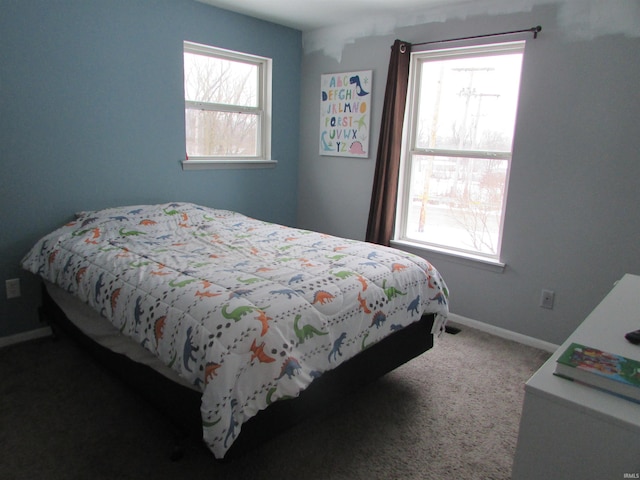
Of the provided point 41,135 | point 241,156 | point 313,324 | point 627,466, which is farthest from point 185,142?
point 627,466

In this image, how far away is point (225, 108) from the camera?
3701mm

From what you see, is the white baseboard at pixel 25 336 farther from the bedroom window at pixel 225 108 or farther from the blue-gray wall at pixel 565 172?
the blue-gray wall at pixel 565 172

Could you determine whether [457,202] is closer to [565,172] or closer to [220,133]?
[565,172]

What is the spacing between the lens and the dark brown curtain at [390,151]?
3.38 m

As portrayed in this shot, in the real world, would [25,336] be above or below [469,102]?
below

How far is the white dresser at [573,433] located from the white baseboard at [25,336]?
2.89 metres

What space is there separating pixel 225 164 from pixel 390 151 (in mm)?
1364

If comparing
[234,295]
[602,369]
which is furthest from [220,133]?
[602,369]

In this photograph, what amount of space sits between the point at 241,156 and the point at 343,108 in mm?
989

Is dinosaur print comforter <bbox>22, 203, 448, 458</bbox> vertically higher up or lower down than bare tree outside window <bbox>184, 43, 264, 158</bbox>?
lower down

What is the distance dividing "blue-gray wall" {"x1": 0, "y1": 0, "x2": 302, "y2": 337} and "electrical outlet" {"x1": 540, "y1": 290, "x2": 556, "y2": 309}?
2.58 metres

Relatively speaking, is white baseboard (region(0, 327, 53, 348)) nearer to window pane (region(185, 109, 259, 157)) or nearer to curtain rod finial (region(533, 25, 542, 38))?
window pane (region(185, 109, 259, 157))

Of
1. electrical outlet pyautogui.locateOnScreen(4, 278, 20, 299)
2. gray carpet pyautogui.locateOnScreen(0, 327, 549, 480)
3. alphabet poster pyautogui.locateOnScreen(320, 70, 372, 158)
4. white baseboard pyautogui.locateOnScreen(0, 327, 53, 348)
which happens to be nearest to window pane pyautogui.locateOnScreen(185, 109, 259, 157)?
alphabet poster pyautogui.locateOnScreen(320, 70, 372, 158)

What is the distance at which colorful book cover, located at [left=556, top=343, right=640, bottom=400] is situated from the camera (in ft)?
3.12
